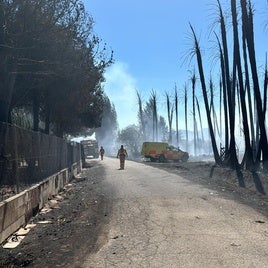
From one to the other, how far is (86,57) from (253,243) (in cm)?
1623

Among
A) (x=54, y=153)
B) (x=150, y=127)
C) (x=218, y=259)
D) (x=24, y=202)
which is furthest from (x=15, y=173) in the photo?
(x=150, y=127)

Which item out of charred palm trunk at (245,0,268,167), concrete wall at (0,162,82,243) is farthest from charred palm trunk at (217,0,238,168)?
concrete wall at (0,162,82,243)

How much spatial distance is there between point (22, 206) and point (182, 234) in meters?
3.64

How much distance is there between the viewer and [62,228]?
976 centimetres

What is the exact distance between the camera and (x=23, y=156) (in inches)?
435


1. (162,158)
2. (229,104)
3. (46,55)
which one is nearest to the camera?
(46,55)

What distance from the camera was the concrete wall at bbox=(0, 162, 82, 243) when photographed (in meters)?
8.19

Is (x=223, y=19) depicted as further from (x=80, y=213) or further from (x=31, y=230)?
(x=31, y=230)

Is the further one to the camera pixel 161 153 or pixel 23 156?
pixel 161 153

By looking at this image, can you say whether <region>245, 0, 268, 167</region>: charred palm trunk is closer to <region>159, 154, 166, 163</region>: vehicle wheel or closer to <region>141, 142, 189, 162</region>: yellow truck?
<region>159, 154, 166, 163</region>: vehicle wheel

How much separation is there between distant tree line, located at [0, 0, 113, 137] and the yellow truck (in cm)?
2295

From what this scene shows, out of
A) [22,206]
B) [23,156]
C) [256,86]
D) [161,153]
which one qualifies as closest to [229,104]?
[256,86]

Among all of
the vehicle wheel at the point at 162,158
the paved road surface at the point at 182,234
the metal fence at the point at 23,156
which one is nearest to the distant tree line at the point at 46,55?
the metal fence at the point at 23,156

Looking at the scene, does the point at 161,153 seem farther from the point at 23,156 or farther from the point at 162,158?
the point at 23,156
